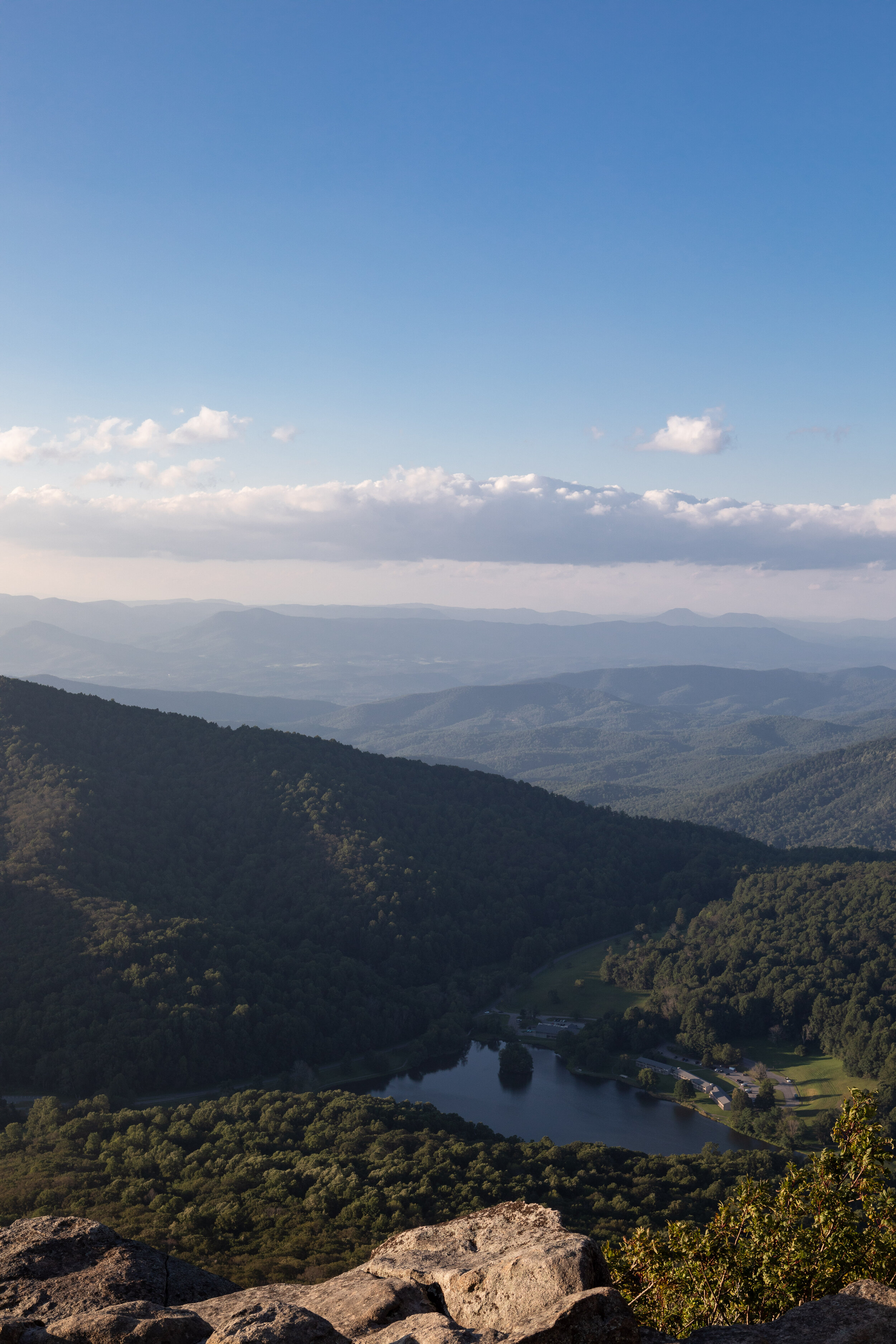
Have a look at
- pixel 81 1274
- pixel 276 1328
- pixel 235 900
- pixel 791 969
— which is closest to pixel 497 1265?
pixel 276 1328

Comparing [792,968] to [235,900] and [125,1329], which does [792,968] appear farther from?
[125,1329]

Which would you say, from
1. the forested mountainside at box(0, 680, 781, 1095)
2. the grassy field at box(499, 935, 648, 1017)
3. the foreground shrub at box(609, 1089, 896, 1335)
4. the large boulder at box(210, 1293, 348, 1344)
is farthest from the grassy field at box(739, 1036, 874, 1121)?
the large boulder at box(210, 1293, 348, 1344)

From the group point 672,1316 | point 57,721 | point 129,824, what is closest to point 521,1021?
point 129,824

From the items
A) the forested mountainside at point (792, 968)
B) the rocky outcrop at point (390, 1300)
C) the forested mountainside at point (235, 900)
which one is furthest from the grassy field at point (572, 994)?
the rocky outcrop at point (390, 1300)

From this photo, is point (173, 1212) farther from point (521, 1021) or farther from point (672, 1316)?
point (521, 1021)

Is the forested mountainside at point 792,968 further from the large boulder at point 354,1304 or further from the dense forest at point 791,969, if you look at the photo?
the large boulder at point 354,1304

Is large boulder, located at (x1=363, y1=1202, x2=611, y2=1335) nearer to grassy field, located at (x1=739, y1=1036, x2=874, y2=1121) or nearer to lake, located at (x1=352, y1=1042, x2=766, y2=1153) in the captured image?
lake, located at (x1=352, y1=1042, x2=766, y2=1153)
